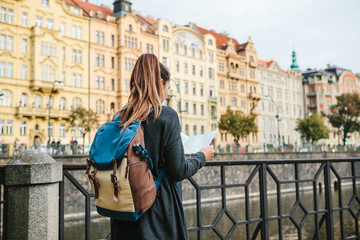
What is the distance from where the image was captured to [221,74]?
191ft

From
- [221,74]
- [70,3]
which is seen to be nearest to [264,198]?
[70,3]

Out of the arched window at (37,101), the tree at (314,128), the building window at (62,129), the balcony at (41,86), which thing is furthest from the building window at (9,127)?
the tree at (314,128)

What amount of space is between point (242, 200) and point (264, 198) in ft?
97.4

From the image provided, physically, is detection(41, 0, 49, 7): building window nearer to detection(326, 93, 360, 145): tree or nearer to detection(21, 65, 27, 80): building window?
detection(21, 65, 27, 80): building window

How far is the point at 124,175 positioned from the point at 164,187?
0.39 metres

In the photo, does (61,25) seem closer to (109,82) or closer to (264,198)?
(109,82)

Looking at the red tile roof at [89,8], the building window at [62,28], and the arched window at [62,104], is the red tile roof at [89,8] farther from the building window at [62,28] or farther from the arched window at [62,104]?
the arched window at [62,104]

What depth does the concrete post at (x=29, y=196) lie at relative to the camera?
3.63 metres

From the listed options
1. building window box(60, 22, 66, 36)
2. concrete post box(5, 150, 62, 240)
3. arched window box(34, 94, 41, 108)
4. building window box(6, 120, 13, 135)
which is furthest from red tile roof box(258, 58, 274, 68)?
concrete post box(5, 150, 62, 240)

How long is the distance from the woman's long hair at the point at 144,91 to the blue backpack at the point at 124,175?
0.37 feet

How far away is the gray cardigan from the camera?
2803mm

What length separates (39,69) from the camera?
38219mm

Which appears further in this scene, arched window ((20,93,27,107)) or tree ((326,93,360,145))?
tree ((326,93,360,145))

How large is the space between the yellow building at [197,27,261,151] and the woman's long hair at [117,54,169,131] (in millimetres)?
52530
